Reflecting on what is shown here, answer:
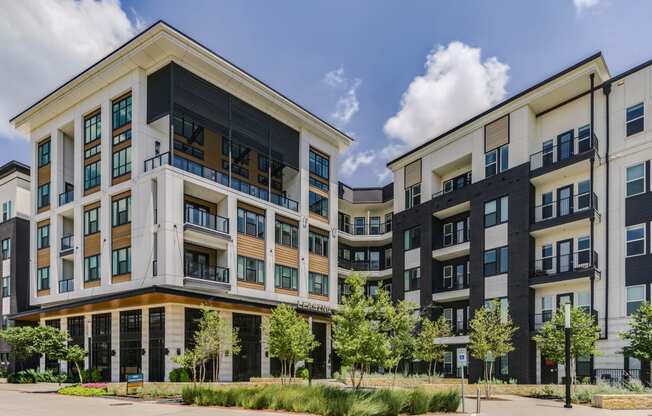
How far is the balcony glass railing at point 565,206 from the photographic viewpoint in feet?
107

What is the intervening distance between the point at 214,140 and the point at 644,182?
30.6 m

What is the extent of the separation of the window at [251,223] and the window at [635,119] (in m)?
26.6

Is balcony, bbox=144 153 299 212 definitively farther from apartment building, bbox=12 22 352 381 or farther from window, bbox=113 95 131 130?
window, bbox=113 95 131 130

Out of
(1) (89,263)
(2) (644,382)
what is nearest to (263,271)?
(1) (89,263)

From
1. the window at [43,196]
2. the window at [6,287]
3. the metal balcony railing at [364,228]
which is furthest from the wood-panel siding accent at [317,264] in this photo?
the window at [6,287]

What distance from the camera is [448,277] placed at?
43562 mm

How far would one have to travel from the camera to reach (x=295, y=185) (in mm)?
48562

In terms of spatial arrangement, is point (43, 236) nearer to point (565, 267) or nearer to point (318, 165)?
point (318, 165)

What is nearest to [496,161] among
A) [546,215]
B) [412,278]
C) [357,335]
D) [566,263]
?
[546,215]

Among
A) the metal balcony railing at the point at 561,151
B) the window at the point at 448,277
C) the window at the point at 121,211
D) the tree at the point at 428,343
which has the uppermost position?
the metal balcony railing at the point at 561,151

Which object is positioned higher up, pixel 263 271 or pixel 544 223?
pixel 544 223

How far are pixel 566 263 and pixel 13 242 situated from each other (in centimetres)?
4625

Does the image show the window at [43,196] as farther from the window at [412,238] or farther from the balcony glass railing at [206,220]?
the window at [412,238]

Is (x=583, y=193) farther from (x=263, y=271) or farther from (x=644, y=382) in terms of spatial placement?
(x=263, y=271)
